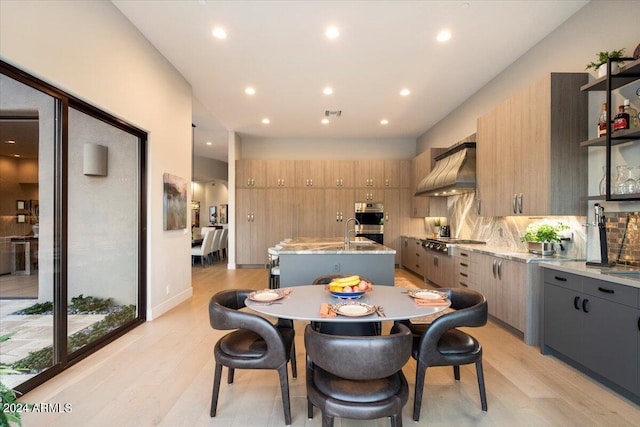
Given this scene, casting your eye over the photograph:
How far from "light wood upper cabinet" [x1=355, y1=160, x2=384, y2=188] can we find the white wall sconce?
18.0 ft

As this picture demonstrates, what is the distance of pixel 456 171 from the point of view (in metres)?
4.90

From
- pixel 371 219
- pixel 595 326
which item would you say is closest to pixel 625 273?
pixel 595 326

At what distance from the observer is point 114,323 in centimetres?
354

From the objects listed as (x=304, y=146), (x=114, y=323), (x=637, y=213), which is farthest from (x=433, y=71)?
(x=114, y=323)

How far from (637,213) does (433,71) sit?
2922 millimetres

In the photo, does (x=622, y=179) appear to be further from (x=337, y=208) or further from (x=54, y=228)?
(x=337, y=208)

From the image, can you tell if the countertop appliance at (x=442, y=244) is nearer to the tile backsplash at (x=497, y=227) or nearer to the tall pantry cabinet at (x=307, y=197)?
the tile backsplash at (x=497, y=227)

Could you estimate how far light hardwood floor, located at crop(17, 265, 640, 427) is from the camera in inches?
81.2

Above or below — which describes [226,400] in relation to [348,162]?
below

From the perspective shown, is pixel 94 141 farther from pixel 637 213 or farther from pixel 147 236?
pixel 637 213

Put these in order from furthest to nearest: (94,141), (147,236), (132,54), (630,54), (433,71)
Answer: (433,71) → (147,236) → (132,54) → (94,141) → (630,54)

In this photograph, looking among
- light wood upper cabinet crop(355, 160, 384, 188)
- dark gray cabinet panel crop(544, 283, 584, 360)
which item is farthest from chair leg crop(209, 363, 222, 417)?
light wood upper cabinet crop(355, 160, 384, 188)

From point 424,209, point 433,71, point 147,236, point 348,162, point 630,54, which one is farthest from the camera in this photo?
point 348,162

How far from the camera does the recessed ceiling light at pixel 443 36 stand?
3578 millimetres
